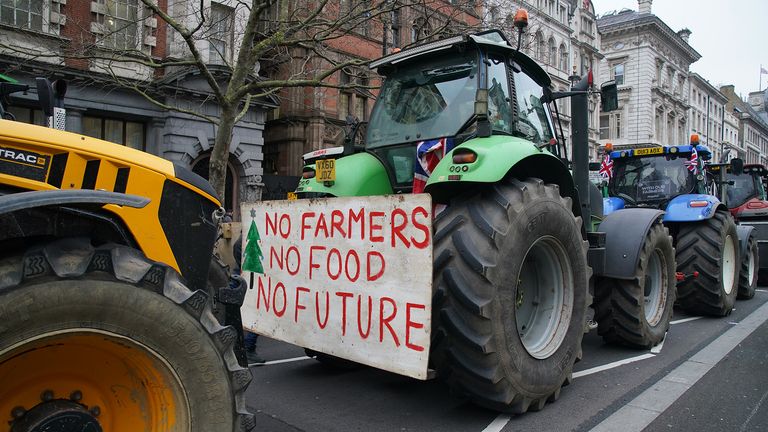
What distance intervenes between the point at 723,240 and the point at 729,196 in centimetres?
818

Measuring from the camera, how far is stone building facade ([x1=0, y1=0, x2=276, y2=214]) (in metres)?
13.5

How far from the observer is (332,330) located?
385 centimetres

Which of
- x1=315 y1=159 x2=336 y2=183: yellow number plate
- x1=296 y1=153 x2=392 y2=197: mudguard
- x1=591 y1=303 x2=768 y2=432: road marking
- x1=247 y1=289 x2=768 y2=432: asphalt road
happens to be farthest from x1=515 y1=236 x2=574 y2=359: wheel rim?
x1=315 y1=159 x2=336 y2=183: yellow number plate

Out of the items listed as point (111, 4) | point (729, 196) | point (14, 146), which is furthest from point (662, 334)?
point (111, 4)

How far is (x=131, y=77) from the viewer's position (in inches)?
608

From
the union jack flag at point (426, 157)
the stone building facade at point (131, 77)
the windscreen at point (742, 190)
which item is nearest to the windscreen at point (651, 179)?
the union jack flag at point (426, 157)

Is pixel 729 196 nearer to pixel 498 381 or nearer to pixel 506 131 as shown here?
pixel 506 131

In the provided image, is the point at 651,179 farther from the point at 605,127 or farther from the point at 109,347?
the point at 605,127

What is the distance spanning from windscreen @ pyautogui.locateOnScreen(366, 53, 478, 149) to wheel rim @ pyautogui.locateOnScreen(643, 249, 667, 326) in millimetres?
3052

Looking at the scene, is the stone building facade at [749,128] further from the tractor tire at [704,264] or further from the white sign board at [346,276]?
the white sign board at [346,276]

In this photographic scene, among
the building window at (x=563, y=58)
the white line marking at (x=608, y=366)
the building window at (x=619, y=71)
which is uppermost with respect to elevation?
the building window at (x=619, y=71)

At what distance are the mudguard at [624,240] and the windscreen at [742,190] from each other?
1043 centimetres

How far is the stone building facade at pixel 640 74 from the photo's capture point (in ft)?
165

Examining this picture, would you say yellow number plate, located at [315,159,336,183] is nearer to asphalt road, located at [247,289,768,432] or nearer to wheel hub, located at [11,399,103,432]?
asphalt road, located at [247,289,768,432]
